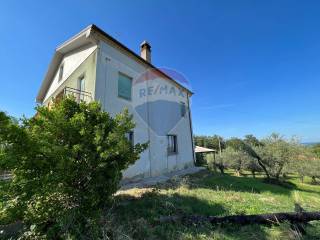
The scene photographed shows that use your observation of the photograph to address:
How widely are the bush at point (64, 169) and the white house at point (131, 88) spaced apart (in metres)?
5.12

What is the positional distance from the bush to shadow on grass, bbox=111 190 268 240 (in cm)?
97

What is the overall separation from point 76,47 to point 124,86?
4089 millimetres

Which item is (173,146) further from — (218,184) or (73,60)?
(73,60)

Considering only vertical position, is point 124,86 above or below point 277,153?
above

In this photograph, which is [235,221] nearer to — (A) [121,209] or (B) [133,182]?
(A) [121,209]

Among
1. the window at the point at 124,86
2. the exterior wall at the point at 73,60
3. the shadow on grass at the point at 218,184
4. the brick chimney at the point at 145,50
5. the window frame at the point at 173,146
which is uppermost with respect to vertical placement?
the brick chimney at the point at 145,50

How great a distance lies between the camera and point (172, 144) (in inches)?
613

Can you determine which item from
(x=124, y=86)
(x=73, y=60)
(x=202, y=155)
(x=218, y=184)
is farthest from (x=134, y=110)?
(x=202, y=155)

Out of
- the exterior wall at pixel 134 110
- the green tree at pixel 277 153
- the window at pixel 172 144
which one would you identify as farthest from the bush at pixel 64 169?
the green tree at pixel 277 153

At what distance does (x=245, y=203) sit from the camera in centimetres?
738

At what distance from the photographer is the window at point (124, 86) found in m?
10.8

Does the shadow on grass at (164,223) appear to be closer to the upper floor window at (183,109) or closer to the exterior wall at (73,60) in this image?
the exterior wall at (73,60)

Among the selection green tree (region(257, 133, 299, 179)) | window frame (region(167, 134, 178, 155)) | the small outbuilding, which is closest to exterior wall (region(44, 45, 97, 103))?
window frame (region(167, 134, 178, 155))

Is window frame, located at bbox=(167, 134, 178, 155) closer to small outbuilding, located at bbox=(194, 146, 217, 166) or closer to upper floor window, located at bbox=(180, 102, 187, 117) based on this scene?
upper floor window, located at bbox=(180, 102, 187, 117)
